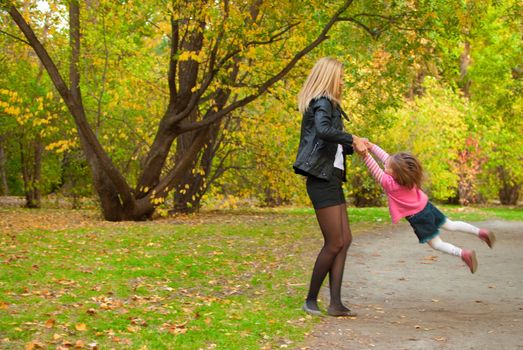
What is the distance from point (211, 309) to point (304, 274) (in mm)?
2490

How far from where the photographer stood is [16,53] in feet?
73.5

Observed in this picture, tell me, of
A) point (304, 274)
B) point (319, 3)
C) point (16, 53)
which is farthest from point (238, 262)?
point (16, 53)

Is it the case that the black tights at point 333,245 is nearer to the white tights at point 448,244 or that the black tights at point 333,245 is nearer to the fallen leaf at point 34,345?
the white tights at point 448,244

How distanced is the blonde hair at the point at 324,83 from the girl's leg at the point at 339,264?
3.11ft

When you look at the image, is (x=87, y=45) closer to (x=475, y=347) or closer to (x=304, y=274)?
(x=304, y=274)

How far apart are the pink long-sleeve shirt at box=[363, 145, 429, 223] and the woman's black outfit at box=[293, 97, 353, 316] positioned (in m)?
0.28

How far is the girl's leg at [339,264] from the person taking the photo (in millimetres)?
6543

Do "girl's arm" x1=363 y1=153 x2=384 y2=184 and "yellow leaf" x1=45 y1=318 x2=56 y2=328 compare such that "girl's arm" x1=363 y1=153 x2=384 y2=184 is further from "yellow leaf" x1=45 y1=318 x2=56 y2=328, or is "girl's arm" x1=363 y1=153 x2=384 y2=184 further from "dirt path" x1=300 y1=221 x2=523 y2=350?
"yellow leaf" x1=45 y1=318 x2=56 y2=328

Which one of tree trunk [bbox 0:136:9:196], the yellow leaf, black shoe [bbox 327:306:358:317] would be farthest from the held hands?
tree trunk [bbox 0:136:9:196]

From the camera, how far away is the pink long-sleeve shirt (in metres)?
6.62

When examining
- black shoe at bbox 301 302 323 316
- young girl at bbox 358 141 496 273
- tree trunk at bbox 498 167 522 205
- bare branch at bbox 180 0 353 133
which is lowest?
tree trunk at bbox 498 167 522 205

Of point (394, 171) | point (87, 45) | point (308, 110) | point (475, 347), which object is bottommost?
point (475, 347)

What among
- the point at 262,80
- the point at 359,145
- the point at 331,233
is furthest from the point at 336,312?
the point at 262,80

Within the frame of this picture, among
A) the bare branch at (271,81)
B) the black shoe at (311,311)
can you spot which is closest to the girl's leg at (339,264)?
the black shoe at (311,311)
